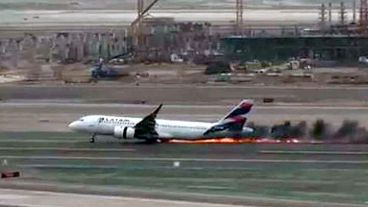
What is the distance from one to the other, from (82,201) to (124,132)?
1943cm

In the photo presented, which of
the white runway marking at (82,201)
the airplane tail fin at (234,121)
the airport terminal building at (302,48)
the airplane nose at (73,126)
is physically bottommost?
the airport terminal building at (302,48)

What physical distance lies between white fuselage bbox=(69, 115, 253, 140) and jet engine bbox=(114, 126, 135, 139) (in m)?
0.13

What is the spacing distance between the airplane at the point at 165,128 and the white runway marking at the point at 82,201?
1841cm

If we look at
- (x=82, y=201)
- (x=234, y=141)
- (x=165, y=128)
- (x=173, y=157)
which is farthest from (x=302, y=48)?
(x=82, y=201)

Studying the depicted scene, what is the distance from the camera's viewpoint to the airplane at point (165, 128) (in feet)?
137

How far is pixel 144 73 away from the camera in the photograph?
6988cm

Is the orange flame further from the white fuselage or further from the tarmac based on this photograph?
the tarmac

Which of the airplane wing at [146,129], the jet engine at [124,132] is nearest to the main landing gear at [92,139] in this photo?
the jet engine at [124,132]

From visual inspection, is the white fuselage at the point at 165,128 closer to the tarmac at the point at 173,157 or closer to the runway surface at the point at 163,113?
the tarmac at the point at 173,157

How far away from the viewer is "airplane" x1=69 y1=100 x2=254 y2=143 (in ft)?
137

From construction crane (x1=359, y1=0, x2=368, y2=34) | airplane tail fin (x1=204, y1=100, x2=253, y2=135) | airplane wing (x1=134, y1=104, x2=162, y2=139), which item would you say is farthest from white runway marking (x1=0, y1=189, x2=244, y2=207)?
construction crane (x1=359, y1=0, x2=368, y2=34)

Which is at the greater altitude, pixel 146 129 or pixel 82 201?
pixel 82 201

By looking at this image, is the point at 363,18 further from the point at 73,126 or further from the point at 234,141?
the point at 234,141

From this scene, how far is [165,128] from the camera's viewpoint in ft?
138
